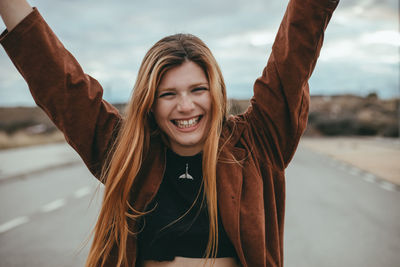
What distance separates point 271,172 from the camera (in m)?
2.07

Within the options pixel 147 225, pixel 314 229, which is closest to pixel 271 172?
pixel 147 225

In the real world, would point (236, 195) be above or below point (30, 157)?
above

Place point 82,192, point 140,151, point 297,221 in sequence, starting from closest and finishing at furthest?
point 140,151
point 297,221
point 82,192

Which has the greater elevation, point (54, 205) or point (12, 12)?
point (12, 12)

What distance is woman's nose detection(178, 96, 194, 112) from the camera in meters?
2.07

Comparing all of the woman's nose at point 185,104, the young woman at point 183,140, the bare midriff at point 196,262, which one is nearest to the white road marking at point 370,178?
the young woman at point 183,140

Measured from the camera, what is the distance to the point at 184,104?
2076 mm

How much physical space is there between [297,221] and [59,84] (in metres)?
5.87

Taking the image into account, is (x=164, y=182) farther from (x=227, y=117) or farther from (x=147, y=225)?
(x=227, y=117)

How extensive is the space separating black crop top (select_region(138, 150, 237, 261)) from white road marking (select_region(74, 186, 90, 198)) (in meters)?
7.08

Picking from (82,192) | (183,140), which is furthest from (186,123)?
(82,192)

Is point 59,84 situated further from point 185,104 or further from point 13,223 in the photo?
point 13,223

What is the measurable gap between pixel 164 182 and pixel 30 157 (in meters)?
14.7

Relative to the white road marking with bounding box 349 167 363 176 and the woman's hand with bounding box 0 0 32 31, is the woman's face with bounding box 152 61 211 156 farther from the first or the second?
the white road marking with bounding box 349 167 363 176
